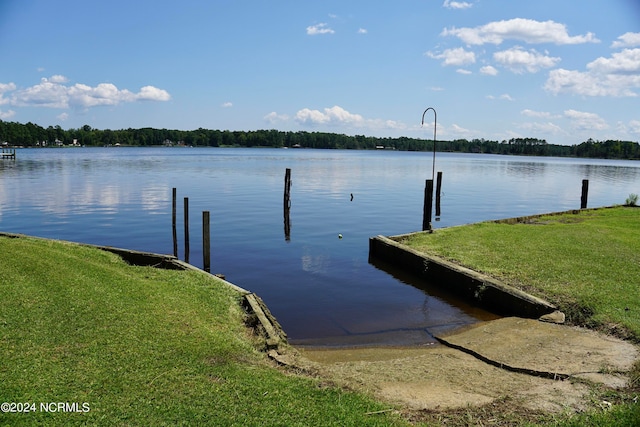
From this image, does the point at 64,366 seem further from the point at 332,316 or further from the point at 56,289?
the point at 332,316

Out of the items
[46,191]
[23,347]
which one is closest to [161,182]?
[46,191]

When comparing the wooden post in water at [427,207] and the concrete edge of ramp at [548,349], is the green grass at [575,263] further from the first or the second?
the wooden post in water at [427,207]

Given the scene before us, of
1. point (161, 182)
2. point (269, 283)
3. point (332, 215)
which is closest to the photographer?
point (269, 283)

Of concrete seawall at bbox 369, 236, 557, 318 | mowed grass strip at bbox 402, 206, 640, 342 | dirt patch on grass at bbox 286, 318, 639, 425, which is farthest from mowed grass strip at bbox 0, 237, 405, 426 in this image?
mowed grass strip at bbox 402, 206, 640, 342

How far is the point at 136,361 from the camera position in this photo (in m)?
7.11

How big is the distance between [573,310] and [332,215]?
2271 cm

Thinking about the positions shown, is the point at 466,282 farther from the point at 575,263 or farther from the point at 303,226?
the point at 303,226

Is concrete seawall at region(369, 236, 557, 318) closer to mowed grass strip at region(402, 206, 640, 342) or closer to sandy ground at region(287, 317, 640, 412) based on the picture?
mowed grass strip at region(402, 206, 640, 342)

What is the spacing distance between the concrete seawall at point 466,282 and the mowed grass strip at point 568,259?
17.1 inches

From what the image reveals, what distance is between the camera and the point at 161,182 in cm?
5344

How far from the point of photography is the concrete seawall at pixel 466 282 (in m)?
11.7

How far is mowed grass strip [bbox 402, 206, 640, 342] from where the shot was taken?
10.9 metres

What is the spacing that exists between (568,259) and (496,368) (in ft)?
25.2

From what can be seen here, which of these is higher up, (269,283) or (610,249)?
(610,249)
